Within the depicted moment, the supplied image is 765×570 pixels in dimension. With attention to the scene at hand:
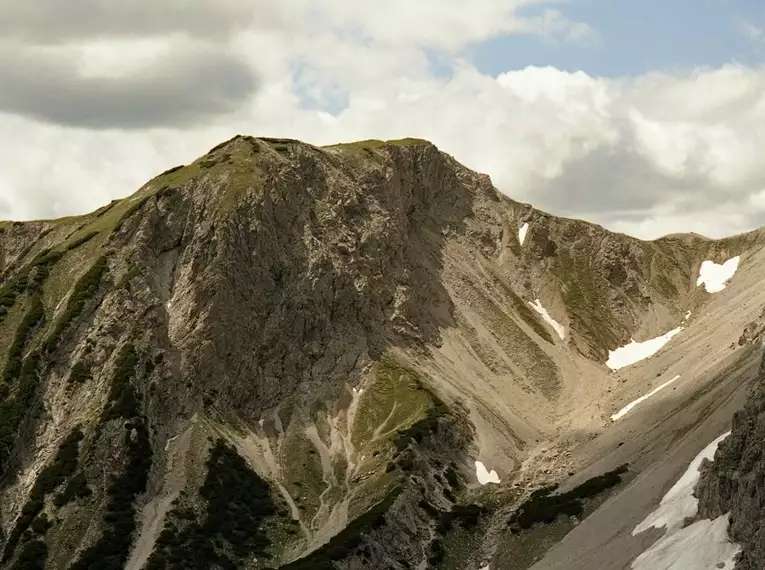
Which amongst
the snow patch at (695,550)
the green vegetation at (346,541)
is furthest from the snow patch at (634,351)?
the snow patch at (695,550)

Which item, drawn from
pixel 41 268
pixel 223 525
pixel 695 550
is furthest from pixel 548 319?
pixel 695 550

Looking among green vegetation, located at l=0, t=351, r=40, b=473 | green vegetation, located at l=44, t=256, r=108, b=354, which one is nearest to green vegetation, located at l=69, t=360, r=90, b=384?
green vegetation, located at l=44, t=256, r=108, b=354

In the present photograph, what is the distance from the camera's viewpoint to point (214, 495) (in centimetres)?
10900

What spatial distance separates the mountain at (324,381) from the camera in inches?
3907

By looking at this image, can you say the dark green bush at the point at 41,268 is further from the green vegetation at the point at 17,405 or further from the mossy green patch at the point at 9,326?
the green vegetation at the point at 17,405

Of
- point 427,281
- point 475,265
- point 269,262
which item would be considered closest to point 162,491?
point 269,262

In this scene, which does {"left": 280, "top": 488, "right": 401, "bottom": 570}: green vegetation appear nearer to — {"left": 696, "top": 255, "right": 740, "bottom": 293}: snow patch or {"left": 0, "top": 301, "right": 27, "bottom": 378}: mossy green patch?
{"left": 0, "top": 301, "right": 27, "bottom": 378}: mossy green patch

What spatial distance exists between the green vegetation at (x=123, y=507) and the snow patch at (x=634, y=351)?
90489 mm

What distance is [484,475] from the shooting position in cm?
11831

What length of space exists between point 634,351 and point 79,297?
338 ft

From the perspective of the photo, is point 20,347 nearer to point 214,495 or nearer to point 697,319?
point 214,495

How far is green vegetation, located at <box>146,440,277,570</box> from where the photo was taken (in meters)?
99.0

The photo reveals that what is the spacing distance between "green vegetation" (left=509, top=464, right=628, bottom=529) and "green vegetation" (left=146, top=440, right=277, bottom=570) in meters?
29.9

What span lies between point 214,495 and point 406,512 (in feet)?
80.6
